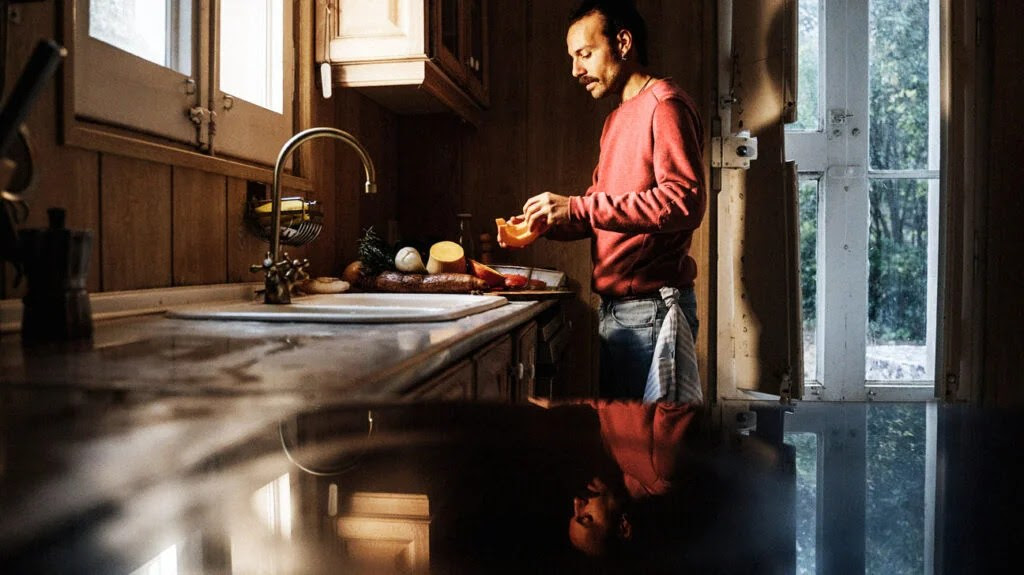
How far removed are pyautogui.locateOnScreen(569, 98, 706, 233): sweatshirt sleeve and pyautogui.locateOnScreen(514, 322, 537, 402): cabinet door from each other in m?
0.34

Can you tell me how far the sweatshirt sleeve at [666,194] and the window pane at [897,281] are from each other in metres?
1.78

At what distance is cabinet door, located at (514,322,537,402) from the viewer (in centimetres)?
177

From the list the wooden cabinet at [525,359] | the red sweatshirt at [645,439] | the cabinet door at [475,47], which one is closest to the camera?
the red sweatshirt at [645,439]

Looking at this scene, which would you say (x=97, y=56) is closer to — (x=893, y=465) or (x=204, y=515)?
(x=204, y=515)

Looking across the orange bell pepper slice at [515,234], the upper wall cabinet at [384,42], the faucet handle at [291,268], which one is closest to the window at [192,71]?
the upper wall cabinet at [384,42]

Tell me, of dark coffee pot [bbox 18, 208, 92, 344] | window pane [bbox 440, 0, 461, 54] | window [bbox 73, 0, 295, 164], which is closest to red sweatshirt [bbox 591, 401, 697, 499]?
dark coffee pot [bbox 18, 208, 92, 344]

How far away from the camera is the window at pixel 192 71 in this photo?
1.30 metres

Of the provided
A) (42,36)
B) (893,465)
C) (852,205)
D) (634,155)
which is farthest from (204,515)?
(852,205)

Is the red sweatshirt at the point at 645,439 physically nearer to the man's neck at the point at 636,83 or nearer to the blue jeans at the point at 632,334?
the blue jeans at the point at 632,334

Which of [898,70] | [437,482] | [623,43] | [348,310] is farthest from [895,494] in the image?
[898,70]

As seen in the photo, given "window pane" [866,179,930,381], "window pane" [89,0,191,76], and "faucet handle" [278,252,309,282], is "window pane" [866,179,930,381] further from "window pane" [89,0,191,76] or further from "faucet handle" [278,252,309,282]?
"window pane" [89,0,191,76]

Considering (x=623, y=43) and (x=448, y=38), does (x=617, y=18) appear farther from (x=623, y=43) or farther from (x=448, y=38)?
(x=448, y=38)

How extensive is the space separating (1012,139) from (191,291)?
8.93 ft

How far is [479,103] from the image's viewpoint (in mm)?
2943
